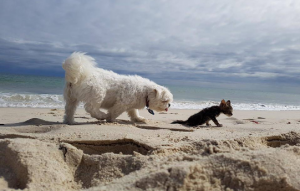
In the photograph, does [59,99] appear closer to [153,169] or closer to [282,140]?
[282,140]

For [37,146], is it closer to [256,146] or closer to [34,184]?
[34,184]

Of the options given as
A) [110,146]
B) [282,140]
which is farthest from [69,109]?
[282,140]

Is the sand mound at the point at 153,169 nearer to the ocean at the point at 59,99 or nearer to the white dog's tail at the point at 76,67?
the white dog's tail at the point at 76,67

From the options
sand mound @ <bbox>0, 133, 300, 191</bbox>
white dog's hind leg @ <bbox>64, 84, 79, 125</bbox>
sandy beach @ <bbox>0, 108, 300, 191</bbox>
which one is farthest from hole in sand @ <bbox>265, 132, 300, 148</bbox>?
white dog's hind leg @ <bbox>64, 84, 79, 125</bbox>

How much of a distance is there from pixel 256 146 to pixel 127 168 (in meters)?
1.94

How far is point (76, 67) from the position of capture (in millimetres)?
5922

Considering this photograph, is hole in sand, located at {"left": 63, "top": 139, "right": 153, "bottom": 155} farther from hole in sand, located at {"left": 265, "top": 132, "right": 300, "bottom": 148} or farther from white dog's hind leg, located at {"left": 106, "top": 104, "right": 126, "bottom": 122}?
white dog's hind leg, located at {"left": 106, "top": 104, "right": 126, "bottom": 122}

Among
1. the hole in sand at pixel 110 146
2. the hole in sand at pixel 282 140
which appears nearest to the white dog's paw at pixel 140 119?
the hole in sand at pixel 110 146

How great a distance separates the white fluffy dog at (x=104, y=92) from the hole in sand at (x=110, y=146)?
2.57 metres

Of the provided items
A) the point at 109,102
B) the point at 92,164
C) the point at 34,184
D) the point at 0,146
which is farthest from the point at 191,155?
the point at 109,102

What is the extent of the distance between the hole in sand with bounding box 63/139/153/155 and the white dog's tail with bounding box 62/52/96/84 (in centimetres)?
257

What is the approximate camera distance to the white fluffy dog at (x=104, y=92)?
20.0 feet

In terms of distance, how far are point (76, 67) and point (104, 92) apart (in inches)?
36.3

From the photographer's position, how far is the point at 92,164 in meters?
3.12
